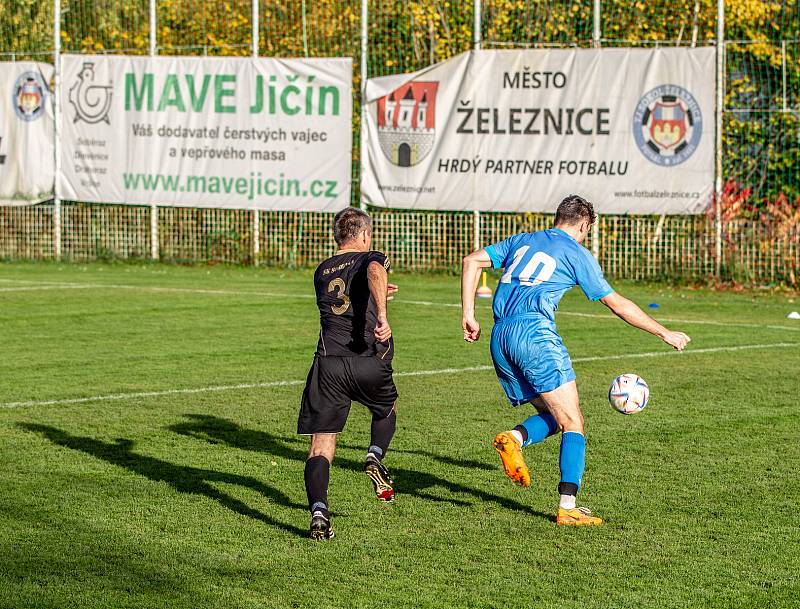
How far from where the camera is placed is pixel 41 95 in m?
27.4

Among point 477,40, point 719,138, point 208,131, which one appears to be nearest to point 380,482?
point 719,138

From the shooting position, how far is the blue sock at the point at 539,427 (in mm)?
8109

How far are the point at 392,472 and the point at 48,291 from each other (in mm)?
13332

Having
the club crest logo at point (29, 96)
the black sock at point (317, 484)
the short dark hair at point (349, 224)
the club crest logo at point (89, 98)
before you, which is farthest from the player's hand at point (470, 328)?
the club crest logo at point (29, 96)

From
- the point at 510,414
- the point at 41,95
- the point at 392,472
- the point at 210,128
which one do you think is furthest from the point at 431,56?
the point at 392,472

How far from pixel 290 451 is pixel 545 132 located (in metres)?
14.5

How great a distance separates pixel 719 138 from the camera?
22.2 m

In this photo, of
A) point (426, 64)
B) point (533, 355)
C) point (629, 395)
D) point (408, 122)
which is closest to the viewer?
point (533, 355)

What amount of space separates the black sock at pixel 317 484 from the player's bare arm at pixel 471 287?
A: 3.96ft

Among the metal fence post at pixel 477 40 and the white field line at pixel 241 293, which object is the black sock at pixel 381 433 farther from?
the metal fence post at pixel 477 40

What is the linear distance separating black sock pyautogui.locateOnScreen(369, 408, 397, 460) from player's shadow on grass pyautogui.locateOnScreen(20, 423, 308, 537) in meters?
0.59

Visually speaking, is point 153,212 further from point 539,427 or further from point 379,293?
point 379,293

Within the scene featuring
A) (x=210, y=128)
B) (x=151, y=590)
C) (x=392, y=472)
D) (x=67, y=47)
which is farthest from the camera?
(x=67, y=47)

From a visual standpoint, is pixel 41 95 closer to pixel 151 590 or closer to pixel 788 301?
pixel 788 301
